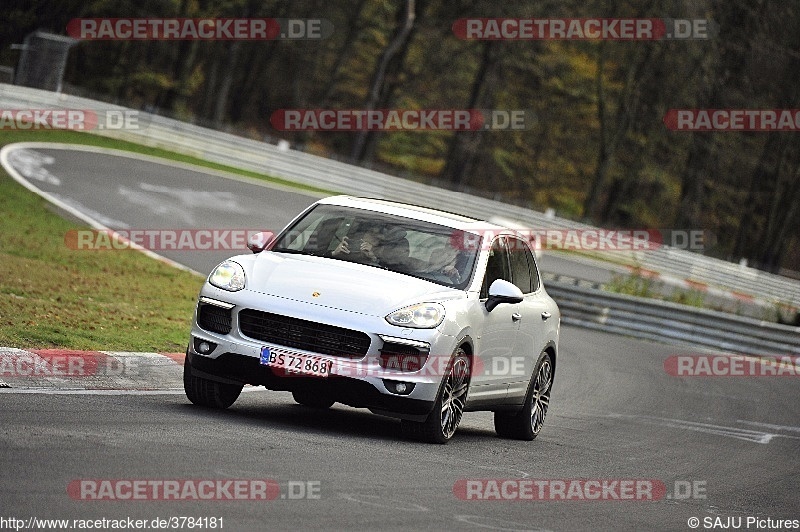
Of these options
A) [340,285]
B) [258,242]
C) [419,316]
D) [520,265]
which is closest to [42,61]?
[520,265]

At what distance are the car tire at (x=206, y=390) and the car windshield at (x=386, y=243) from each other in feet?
3.67

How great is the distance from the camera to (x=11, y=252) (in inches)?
714

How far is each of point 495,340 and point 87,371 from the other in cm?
312

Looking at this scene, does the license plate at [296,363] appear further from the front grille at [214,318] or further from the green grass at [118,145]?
the green grass at [118,145]

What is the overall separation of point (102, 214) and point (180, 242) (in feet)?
4.80

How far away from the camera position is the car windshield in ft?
33.1

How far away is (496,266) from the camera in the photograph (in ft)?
34.9

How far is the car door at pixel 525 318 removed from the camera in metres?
11.0

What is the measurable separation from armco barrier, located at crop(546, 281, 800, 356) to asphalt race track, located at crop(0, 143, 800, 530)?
8526 mm

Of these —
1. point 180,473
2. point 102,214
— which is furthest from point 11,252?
point 180,473

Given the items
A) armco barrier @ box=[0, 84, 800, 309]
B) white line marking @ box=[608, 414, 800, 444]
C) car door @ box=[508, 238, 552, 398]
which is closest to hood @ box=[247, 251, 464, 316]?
car door @ box=[508, 238, 552, 398]

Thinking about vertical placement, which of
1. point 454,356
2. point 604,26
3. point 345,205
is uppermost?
point 604,26

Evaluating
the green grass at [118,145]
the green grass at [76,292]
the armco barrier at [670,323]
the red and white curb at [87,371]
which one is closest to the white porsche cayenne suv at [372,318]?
the red and white curb at [87,371]

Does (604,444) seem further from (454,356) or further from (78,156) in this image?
(78,156)
